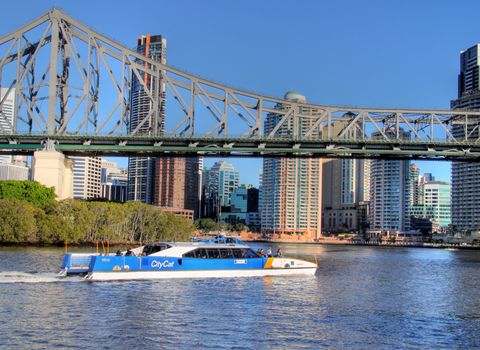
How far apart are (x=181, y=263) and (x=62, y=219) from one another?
43.6m

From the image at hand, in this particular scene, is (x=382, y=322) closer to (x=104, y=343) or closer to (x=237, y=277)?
(x=104, y=343)

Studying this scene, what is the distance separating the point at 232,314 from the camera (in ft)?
101

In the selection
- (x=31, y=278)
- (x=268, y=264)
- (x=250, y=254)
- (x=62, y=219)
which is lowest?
(x=31, y=278)

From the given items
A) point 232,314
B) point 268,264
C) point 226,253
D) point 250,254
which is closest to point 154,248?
point 226,253

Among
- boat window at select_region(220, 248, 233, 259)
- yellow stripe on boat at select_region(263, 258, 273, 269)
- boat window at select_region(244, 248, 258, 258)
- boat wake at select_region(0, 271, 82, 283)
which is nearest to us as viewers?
boat wake at select_region(0, 271, 82, 283)

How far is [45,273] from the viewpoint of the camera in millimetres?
43094

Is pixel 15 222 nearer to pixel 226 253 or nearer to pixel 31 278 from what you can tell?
pixel 226 253

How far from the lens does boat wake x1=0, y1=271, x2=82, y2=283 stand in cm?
3947

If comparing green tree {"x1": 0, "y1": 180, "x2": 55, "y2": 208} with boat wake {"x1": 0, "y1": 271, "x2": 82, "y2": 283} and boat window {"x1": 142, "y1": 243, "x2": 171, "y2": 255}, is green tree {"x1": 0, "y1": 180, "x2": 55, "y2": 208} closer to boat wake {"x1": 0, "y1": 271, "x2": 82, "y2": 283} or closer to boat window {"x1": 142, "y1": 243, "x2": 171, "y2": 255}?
boat window {"x1": 142, "y1": 243, "x2": 171, "y2": 255}

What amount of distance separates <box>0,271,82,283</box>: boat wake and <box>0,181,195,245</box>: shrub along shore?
1546 inches

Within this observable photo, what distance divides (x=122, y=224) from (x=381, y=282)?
2237 inches

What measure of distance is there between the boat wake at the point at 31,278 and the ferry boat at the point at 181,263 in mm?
952

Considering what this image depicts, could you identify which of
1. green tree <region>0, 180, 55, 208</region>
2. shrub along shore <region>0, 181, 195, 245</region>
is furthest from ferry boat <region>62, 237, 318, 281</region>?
green tree <region>0, 180, 55, 208</region>

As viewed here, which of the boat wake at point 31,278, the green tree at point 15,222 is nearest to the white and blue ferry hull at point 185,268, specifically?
the boat wake at point 31,278
